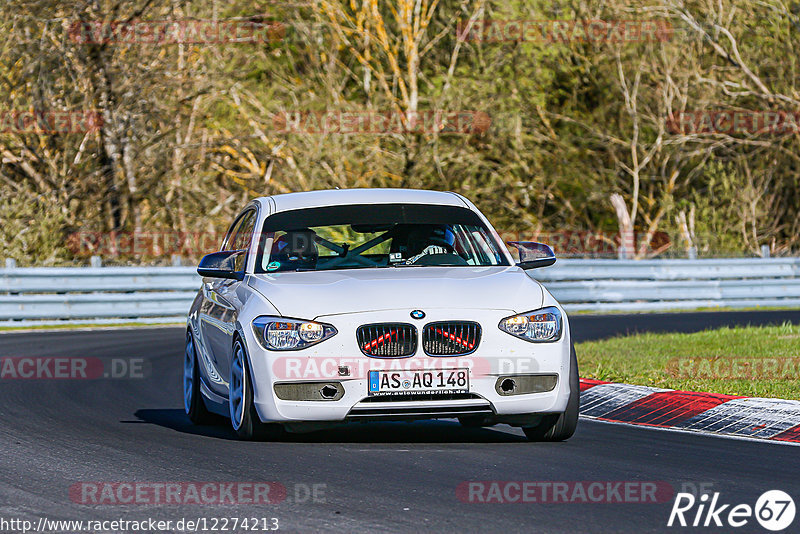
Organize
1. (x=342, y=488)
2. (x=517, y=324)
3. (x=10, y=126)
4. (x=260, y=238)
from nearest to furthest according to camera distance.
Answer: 1. (x=342, y=488)
2. (x=517, y=324)
3. (x=260, y=238)
4. (x=10, y=126)

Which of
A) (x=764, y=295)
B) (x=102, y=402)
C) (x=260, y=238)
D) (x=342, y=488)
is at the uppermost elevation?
(x=260, y=238)

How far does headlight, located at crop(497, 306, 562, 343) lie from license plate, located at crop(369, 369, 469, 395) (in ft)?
1.61

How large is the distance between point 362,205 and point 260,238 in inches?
29.4

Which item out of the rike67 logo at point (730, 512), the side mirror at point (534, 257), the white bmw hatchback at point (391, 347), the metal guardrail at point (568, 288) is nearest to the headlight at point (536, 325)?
the white bmw hatchback at point (391, 347)

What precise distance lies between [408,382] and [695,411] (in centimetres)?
295

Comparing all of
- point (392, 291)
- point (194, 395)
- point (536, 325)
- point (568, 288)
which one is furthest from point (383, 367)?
point (568, 288)

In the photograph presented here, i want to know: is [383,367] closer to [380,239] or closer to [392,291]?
[392,291]

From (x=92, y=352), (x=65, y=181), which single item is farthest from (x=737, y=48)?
(x=92, y=352)

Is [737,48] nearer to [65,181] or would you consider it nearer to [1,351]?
[65,181]

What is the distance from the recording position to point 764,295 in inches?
1083

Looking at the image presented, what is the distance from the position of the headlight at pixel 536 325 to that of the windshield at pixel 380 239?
1.02 meters

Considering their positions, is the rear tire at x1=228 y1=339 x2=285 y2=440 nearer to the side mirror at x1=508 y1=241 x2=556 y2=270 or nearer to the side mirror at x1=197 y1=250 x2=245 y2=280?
the side mirror at x1=197 y1=250 x2=245 y2=280

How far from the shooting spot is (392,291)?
8.43 meters

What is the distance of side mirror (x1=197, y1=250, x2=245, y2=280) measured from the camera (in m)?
9.35
